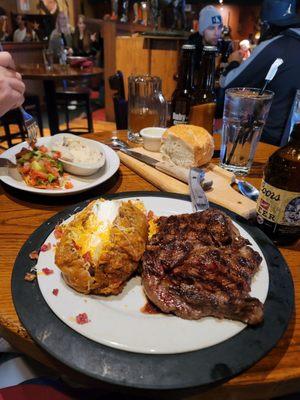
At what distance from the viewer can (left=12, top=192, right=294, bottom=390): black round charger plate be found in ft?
2.20

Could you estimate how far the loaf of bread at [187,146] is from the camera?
172cm

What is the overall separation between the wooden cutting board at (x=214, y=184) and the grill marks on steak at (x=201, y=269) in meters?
0.30

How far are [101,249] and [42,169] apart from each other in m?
0.81

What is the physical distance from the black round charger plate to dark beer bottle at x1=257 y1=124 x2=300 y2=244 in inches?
12.6

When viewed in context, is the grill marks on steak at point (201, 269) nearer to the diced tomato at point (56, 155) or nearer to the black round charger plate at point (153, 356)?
the black round charger plate at point (153, 356)

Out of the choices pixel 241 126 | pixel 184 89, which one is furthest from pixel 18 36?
pixel 241 126

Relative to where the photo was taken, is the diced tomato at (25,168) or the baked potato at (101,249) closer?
the baked potato at (101,249)

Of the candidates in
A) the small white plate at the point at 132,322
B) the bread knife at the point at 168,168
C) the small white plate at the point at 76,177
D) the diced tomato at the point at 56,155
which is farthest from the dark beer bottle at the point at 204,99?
the small white plate at the point at 132,322

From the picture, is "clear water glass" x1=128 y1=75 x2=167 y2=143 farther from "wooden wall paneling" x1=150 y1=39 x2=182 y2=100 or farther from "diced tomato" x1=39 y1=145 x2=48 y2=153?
"wooden wall paneling" x1=150 y1=39 x2=182 y2=100

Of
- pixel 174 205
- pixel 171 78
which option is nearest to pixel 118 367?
pixel 174 205

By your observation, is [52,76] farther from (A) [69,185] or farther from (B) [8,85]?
(A) [69,185]

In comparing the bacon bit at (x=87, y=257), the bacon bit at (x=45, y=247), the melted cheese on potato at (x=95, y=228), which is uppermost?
the melted cheese on potato at (x=95, y=228)

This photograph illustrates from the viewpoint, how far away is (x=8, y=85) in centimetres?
160

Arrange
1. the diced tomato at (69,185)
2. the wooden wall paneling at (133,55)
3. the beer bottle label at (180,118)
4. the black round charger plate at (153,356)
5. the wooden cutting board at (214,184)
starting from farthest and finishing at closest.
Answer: the wooden wall paneling at (133,55), the beer bottle label at (180,118), the diced tomato at (69,185), the wooden cutting board at (214,184), the black round charger plate at (153,356)
